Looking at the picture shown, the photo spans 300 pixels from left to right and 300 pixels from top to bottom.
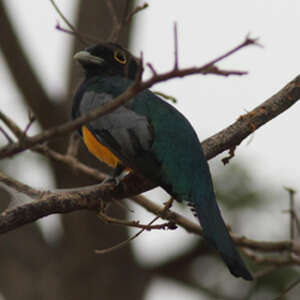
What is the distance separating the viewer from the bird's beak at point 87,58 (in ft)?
16.1

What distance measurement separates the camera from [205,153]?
381cm

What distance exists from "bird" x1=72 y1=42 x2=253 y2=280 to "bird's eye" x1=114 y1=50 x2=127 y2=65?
0.43 metres

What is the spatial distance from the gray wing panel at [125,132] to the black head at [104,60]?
972 millimetres

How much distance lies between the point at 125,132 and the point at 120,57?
133 cm

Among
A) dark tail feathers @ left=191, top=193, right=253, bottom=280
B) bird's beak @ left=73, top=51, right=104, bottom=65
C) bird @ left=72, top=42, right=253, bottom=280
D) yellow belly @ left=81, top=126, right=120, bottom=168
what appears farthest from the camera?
bird's beak @ left=73, top=51, right=104, bottom=65

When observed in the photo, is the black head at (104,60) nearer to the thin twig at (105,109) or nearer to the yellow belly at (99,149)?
the yellow belly at (99,149)

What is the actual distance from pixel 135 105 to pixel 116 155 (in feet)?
1.61

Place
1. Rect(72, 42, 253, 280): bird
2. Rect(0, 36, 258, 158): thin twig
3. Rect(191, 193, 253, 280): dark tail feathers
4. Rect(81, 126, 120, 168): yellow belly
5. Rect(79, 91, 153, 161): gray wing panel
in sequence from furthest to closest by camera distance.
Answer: Rect(81, 126, 120, 168): yellow belly, Rect(79, 91, 153, 161): gray wing panel, Rect(72, 42, 253, 280): bird, Rect(191, 193, 253, 280): dark tail feathers, Rect(0, 36, 258, 158): thin twig

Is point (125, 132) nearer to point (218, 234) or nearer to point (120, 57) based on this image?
point (218, 234)

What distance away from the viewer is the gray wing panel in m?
3.86

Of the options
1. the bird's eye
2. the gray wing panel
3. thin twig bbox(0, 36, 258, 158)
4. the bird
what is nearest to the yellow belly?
the bird

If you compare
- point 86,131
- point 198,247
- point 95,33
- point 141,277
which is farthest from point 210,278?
point 86,131

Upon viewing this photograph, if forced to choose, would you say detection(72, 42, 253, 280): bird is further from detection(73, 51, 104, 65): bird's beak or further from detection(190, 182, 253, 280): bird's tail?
detection(73, 51, 104, 65): bird's beak

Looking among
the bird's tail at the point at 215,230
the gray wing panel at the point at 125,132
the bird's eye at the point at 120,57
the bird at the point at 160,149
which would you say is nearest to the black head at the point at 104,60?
the bird's eye at the point at 120,57
